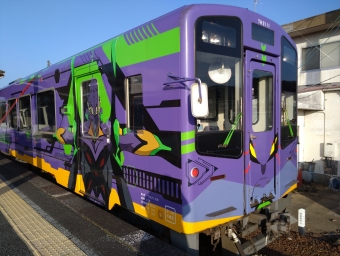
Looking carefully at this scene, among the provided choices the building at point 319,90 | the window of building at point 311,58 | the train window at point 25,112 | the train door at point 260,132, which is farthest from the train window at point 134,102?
the window of building at point 311,58

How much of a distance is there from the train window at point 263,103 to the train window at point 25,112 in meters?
5.48

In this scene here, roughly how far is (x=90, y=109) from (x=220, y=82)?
7.23 feet

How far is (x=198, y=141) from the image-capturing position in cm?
278

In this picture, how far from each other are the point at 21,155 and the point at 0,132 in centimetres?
291

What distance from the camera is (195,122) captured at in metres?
2.77

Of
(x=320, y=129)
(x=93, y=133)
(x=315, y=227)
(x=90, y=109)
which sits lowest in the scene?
(x=315, y=227)

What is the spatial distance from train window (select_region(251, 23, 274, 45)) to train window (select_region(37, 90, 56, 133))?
395cm

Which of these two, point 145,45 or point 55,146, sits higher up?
point 145,45

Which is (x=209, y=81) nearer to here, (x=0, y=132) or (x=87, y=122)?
(x=87, y=122)

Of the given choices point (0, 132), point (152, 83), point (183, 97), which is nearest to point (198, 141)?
point (183, 97)

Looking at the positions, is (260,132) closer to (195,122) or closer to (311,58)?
(195,122)

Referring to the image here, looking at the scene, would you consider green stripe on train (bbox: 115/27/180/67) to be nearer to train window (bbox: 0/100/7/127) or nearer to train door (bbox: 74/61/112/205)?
train door (bbox: 74/61/112/205)

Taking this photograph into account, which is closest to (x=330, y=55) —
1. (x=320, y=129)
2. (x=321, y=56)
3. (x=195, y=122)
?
(x=321, y=56)

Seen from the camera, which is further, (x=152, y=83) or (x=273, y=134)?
(x=273, y=134)
